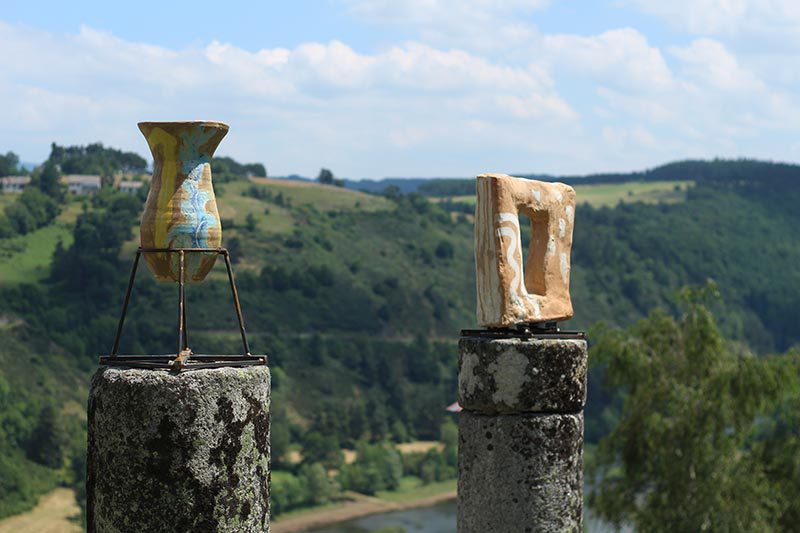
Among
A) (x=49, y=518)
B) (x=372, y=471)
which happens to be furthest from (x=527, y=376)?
(x=372, y=471)

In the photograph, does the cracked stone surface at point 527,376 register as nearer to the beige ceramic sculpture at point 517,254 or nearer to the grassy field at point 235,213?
the beige ceramic sculpture at point 517,254

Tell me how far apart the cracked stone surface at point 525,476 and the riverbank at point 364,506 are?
80.4 m

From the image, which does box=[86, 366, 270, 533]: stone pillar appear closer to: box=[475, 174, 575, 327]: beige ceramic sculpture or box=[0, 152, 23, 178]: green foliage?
box=[475, 174, 575, 327]: beige ceramic sculpture

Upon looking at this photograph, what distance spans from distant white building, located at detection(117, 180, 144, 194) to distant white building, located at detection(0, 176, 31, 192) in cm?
1062

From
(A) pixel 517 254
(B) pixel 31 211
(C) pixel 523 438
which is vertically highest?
(A) pixel 517 254

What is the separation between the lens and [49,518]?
3219 inches

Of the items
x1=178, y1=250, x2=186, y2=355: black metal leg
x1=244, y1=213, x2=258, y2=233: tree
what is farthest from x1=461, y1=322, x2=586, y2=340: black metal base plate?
x1=244, y1=213, x2=258, y2=233: tree

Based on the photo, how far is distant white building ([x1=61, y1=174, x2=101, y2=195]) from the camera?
15825cm

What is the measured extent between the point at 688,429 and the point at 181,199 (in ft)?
88.9

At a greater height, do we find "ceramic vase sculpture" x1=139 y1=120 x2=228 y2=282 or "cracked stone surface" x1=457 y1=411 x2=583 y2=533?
"ceramic vase sculpture" x1=139 y1=120 x2=228 y2=282

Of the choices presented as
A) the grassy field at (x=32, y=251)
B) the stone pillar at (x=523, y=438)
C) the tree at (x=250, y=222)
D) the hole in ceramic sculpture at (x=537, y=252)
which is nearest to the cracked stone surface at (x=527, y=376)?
the stone pillar at (x=523, y=438)

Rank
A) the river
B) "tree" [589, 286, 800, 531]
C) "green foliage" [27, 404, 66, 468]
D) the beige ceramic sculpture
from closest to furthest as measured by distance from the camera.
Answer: the beige ceramic sculpture < "tree" [589, 286, 800, 531] < the river < "green foliage" [27, 404, 66, 468]

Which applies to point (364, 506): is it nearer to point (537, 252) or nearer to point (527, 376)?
point (537, 252)

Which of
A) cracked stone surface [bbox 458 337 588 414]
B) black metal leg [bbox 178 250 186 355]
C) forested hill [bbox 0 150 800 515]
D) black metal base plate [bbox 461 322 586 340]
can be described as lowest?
forested hill [bbox 0 150 800 515]
